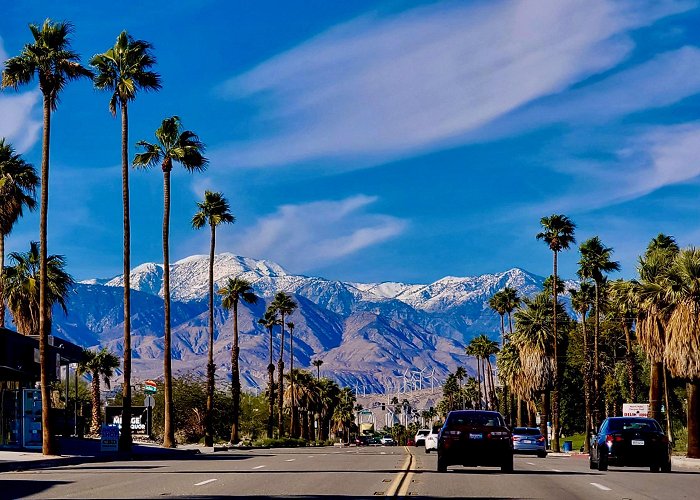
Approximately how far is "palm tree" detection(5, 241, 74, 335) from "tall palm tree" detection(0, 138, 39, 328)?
4.49 metres

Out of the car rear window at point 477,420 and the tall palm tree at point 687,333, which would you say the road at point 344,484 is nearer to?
the car rear window at point 477,420

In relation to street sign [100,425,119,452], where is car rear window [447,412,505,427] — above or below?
above

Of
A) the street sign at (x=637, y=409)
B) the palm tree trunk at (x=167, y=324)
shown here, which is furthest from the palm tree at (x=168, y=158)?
the street sign at (x=637, y=409)

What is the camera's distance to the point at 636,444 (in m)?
31.9

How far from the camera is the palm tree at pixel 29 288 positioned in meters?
66.8

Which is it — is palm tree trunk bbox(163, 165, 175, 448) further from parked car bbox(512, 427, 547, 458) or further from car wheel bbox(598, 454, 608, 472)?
car wheel bbox(598, 454, 608, 472)

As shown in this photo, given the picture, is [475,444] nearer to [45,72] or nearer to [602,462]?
[602,462]

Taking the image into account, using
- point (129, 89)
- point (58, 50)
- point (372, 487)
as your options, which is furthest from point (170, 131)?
point (372, 487)

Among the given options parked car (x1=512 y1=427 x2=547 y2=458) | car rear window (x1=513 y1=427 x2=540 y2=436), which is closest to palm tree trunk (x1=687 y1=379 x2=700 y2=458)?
parked car (x1=512 y1=427 x2=547 y2=458)

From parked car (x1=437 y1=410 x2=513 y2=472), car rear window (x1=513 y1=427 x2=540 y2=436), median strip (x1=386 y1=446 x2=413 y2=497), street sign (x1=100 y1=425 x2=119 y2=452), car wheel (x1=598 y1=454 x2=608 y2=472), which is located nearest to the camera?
median strip (x1=386 y1=446 x2=413 y2=497)

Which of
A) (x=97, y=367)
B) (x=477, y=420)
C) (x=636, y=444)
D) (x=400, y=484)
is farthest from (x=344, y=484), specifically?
(x=97, y=367)

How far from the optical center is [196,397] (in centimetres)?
12156

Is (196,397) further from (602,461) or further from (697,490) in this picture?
(697,490)

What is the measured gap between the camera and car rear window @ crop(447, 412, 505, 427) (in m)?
30.1
